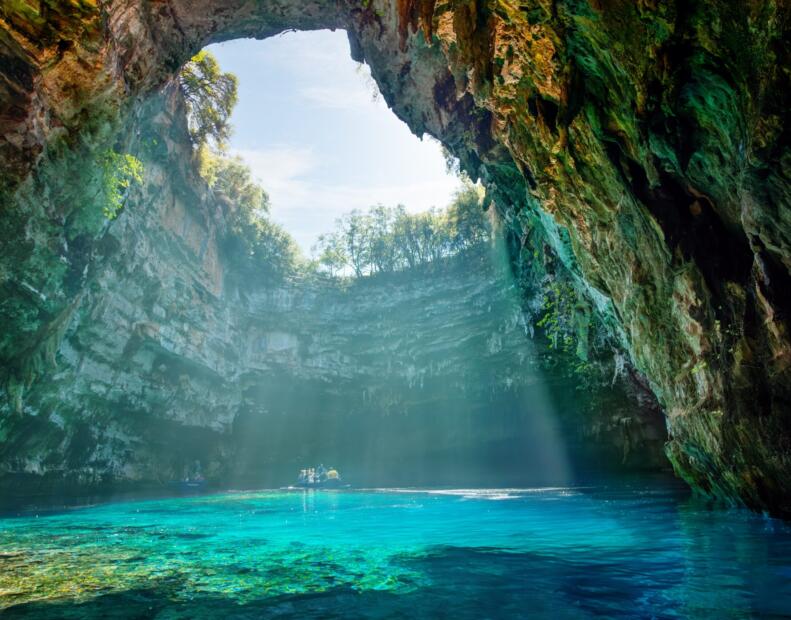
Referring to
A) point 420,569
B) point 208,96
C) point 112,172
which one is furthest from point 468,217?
point 420,569

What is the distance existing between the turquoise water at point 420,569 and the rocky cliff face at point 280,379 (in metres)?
11.8

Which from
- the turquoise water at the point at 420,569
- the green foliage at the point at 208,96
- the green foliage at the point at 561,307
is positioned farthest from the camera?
the green foliage at the point at 208,96

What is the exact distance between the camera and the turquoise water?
3.68m

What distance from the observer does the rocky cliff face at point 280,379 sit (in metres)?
20.4

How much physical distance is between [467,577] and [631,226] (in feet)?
21.5

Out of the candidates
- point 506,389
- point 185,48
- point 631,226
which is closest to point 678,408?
point 631,226

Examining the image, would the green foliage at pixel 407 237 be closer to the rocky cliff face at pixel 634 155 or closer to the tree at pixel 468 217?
the tree at pixel 468 217

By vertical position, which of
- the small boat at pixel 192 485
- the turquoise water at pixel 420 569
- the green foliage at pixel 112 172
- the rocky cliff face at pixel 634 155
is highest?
the green foliage at pixel 112 172

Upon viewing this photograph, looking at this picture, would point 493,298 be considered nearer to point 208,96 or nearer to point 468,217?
point 468,217

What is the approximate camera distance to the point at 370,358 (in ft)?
104

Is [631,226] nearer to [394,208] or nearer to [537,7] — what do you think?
[537,7]

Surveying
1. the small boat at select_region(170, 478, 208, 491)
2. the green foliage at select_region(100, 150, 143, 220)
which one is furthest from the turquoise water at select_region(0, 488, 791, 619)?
the small boat at select_region(170, 478, 208, 491)

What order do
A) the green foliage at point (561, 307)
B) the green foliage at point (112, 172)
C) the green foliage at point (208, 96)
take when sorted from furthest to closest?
the green foliage at point (208, 96), the green foliage at point (561, 307), the green foliage at point (112, 172)

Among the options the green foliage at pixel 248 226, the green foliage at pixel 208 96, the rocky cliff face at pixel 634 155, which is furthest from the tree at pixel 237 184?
the rocky cliff face at pixel 634 155
